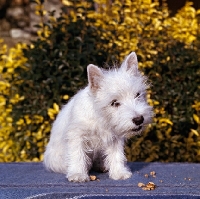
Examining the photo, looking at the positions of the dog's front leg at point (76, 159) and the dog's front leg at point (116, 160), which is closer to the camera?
the dog's front leg at point (76, 159)

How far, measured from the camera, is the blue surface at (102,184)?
11.4 feet

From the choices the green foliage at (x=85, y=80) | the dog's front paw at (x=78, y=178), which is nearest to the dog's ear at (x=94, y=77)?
the dog's front paw at (x=78, y=178)

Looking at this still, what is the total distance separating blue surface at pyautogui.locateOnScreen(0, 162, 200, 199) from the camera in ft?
11.4

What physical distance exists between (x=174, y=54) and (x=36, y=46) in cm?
153

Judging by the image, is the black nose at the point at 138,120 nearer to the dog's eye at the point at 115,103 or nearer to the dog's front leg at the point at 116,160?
the dog's eye at the point at 115,103

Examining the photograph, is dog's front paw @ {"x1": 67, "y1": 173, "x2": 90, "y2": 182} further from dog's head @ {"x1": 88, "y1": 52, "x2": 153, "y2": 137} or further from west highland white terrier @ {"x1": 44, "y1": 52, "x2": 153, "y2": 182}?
dog's head @ {"x1": 88, "y1": 52, "x2": 153, "y2": 137}

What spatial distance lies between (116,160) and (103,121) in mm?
422

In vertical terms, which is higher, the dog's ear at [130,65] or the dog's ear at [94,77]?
the dog's ear at [130,65]

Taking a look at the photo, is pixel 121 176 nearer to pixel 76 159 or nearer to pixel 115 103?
pixel 76 159

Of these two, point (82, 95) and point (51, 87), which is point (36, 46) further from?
point (82, 95)

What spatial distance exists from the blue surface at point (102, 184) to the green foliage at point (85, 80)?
0.94 metres

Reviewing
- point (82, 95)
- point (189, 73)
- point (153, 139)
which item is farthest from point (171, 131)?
point (82, 95)

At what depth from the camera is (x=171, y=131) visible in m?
5.96

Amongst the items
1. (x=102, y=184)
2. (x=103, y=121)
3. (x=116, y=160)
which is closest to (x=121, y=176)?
(x=116, y=160)
